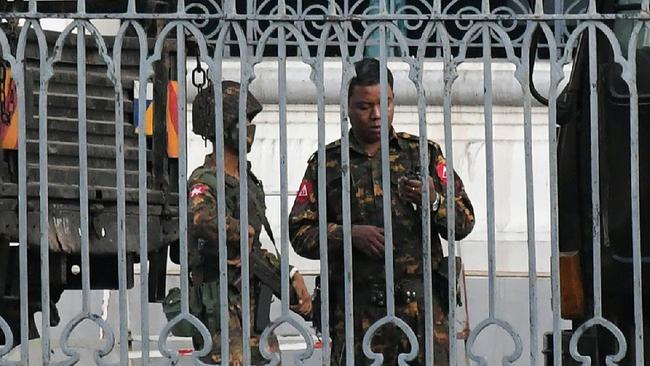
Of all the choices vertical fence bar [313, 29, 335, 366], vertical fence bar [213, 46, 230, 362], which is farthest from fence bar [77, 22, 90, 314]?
vertical fence bar [313, 29, 335, 366]

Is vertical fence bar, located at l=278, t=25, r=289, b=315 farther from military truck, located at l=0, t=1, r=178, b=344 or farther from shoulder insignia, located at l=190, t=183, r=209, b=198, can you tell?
shoulder insignia, located at l=190, t=183, r=209, b=198

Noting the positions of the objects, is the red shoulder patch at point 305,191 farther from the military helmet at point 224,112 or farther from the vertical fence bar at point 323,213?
the vertical fence bar at point 323,213

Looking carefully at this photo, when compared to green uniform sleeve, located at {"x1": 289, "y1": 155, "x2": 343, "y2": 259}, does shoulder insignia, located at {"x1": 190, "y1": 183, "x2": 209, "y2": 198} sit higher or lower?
higher

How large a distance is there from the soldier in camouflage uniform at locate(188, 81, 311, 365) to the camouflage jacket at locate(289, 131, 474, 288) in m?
0.51

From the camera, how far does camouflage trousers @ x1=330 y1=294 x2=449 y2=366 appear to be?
8.31 meters

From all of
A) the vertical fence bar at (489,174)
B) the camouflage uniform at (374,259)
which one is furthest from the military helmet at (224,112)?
the vertical fence bar at (489,174)

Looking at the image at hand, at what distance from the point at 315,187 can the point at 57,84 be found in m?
1.10

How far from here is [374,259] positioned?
8.21m

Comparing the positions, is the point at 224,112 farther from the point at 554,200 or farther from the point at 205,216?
the point at 554,200

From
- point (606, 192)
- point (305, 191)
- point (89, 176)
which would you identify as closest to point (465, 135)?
point (305, 191)

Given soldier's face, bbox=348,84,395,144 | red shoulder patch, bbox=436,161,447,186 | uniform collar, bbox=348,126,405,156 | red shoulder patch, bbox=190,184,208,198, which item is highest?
soldier's face, bbox=348,84,395,144

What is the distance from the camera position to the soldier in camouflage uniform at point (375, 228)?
8.27m

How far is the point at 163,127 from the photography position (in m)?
8.22

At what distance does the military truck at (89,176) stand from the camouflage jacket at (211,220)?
0.27 metres
